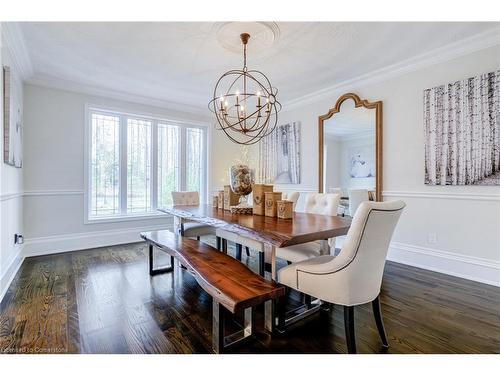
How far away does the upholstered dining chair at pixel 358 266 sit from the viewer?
1.37 meters

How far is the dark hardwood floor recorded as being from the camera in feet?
A: 5.22

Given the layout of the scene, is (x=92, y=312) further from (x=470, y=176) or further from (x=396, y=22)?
(x=470, y=176)

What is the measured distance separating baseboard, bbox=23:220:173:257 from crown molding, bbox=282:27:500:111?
386 centimetres

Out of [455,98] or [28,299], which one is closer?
[28,299]

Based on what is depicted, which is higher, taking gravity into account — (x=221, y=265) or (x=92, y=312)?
(x=221, y=265)

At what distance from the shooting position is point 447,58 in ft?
9.34

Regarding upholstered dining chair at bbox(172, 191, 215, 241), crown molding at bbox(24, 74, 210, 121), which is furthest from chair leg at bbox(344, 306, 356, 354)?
crown molding at bbox(24, 74, 210, 121)

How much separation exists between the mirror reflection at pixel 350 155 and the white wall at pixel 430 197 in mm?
189

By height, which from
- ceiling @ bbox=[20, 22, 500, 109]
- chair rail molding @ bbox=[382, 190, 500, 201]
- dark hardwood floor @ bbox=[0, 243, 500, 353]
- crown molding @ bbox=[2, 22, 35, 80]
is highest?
ceiling @ bbox=[20, 22, 500, 109]

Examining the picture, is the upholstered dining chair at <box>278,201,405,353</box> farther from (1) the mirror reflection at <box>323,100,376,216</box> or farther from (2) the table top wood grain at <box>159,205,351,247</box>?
(1) the mirror reflection at <box>323,100,376,216</box>

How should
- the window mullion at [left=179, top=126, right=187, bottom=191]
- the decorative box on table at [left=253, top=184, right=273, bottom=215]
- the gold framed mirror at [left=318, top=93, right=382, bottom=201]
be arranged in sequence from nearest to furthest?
the decorative box on table at [left=253, top=184, right=273, bottom=215], the gold framed mirror at [left=318, top=93, right=382, bottom=201], the window mullion at [left=179, top=126, right=187, bottom=191]

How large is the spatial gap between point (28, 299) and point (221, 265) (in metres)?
1.76
